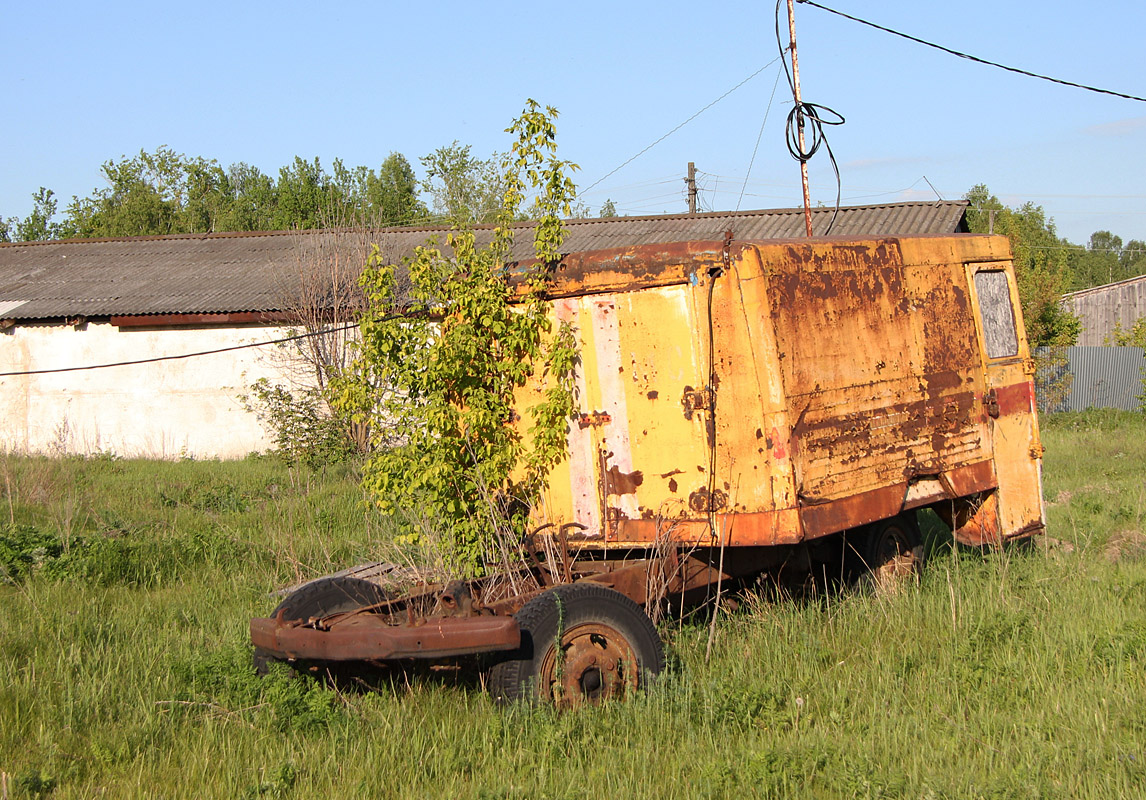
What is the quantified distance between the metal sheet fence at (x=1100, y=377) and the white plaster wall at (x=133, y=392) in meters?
20.4

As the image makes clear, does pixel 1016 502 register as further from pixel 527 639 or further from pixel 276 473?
pixel 276 473

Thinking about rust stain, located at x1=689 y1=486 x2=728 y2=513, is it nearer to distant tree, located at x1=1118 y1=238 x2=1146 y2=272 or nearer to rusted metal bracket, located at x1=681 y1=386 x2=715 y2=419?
rusted metal bracket, located at x1=681 y1=386 x2=715 y2=419

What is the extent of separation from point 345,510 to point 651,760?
726 cm

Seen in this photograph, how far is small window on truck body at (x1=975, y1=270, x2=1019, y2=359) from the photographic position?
801 centimetres

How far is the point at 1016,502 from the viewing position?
803 centimetres

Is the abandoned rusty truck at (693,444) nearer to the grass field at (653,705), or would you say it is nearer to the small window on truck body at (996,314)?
the grass field at (653,705)

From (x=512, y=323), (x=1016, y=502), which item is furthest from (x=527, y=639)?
(x=1016, y=502)

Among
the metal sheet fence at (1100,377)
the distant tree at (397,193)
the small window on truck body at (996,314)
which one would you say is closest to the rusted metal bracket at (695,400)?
the small window on truck body at (996,314)

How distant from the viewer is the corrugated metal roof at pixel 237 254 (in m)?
18.9

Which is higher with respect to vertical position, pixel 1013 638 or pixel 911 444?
pixel 911 444

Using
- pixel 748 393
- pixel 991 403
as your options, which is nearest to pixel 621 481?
pixel 748 393

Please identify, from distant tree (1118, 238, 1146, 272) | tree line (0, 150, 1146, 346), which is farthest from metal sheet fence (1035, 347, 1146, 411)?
distant tree (1118, 238, 1146, 272)

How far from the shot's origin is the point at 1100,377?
27.6 m

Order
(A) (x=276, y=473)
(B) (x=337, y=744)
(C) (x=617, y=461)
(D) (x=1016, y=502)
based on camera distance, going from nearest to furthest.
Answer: (B) (x=337, y=744) → (C) (x=617, y=461) → (D) (x=1016, y=502) → (A) (x=276, y=473)
